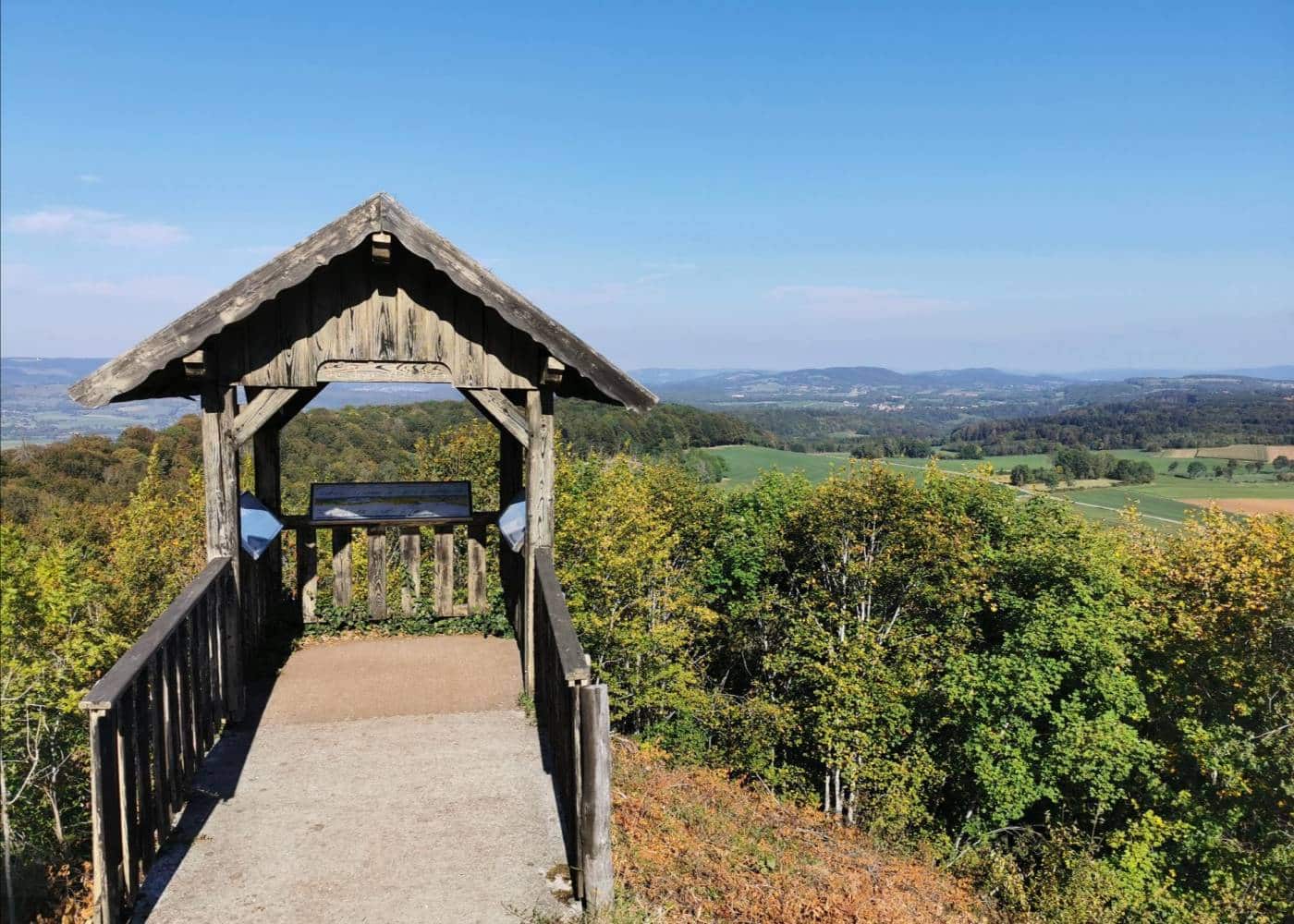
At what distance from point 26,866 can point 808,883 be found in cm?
545

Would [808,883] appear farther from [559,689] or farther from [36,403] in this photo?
[36,403]

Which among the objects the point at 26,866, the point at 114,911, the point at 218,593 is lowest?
the point at 26,866

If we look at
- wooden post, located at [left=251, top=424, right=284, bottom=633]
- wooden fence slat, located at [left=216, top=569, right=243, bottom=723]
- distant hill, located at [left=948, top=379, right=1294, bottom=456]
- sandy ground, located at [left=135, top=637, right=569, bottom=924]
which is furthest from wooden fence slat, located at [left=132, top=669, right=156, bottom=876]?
distant hill, located at [left=948, top=379, right=1294, bottom=456]

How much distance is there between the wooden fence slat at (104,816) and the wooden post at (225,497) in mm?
2674

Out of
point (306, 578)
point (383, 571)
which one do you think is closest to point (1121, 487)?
point (383, 571)

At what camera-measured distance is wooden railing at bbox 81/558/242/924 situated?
4012mm

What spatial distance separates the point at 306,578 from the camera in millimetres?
9461

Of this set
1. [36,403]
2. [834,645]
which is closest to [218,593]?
[834,645]

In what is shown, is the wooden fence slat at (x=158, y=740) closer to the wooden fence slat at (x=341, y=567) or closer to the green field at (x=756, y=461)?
the wooden fence slat at (x=341, y=567)

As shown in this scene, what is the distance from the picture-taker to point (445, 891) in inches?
187

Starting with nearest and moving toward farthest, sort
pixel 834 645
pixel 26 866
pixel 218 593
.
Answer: pixel 26 866, pixel 218 593, pixel 834 645

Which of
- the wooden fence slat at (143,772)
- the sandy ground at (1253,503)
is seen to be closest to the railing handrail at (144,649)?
the wooden fence slat at (143,772)

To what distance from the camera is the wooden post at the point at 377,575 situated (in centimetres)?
954

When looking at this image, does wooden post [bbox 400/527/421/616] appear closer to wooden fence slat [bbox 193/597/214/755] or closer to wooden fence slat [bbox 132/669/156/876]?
wooden fence slat [bbox 193/597/214/755]
